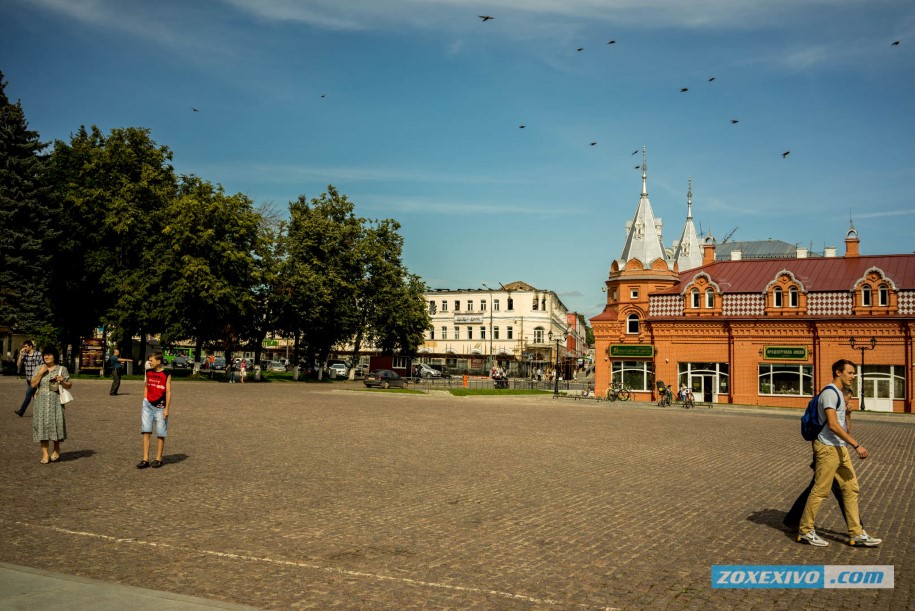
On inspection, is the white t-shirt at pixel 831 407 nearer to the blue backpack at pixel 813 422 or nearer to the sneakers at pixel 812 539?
the blue backpack at pixel 813 422

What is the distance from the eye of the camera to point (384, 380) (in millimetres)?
55469

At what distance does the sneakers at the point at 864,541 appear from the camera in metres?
8.46

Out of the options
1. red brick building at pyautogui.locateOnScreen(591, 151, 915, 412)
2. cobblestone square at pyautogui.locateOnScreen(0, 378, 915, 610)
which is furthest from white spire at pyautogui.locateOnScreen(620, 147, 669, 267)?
cobblestone square at pyautogui.locateOnScreen(0, 378, 915, 610)

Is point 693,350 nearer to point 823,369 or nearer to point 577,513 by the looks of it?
point 823,369

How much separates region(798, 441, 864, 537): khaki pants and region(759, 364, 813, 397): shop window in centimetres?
4514

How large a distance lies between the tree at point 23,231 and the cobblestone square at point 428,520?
32.8 m

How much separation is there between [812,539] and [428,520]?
14.8 feet

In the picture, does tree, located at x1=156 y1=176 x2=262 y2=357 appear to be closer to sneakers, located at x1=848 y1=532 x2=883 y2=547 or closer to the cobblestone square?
the cobblestone square

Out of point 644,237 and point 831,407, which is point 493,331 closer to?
point 644,237

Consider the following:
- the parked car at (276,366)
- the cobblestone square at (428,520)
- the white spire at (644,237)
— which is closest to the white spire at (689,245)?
the white spire at (644,237)

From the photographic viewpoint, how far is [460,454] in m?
16.3

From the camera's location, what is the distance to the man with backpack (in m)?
8.53

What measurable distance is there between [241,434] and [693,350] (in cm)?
4129

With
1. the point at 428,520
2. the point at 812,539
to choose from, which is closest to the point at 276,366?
the point at 428,520
